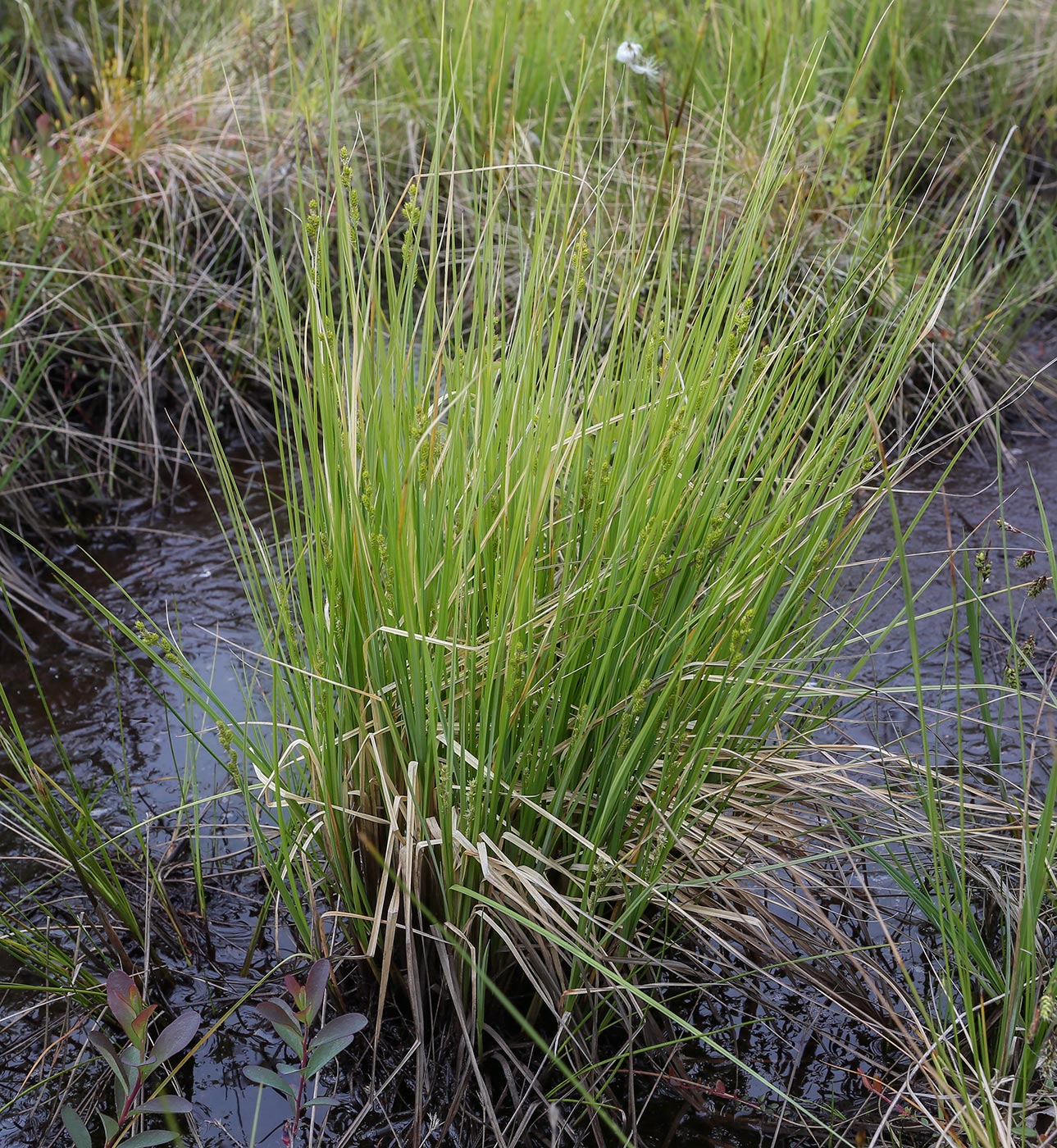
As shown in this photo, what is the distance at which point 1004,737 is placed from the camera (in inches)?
84.3

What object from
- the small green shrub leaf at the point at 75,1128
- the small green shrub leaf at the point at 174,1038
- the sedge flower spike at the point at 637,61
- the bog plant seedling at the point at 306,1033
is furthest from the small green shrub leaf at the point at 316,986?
the sedge flower spike at the point at 637,61

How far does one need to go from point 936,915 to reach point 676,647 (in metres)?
0.49

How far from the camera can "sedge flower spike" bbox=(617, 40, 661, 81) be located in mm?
2067

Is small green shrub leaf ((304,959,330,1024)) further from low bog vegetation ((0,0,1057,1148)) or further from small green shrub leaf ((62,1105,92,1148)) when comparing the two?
small green shrub leaf ((62,1105,92,1148))

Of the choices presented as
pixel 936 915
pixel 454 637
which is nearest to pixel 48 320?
pixel 454 637

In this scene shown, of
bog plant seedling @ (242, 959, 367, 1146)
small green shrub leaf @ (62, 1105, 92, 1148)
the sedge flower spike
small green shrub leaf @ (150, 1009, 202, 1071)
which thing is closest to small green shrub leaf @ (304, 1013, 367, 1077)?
bog plant seedling @ (242, 959, 367, 1146)

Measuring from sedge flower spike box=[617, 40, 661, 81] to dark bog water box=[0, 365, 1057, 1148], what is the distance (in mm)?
1086

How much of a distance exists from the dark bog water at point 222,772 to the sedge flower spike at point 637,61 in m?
1.09

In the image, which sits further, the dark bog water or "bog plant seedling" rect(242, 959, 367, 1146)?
the dark bog water

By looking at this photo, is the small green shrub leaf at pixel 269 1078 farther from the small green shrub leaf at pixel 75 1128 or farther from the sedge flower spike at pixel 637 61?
the sedge flower spike at pixel 637 61

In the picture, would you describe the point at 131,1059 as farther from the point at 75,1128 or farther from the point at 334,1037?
the point at 334,1037

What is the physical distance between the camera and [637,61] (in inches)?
130

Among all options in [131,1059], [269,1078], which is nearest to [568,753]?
[269,1078]

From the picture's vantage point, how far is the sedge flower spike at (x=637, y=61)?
2067mm
